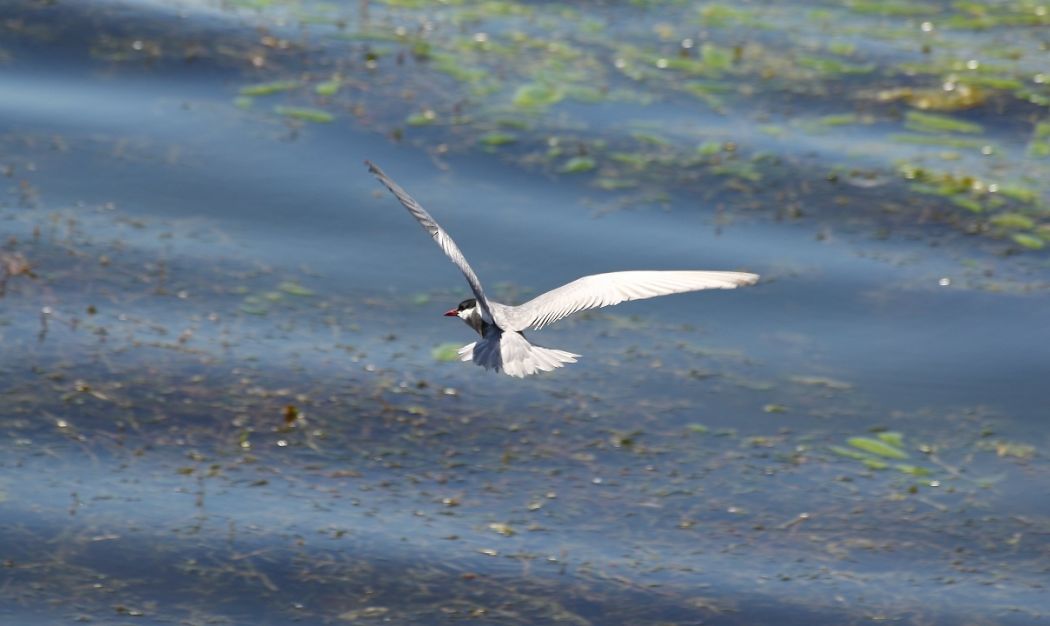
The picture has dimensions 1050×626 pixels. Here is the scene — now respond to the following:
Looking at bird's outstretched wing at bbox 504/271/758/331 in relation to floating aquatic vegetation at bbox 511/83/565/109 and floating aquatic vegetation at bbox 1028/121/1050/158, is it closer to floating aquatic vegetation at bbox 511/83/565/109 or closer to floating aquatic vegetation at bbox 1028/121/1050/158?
floating aquatic vegetation at bbox 511/83/565/109

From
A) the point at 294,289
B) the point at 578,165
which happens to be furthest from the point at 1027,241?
the point at 294,289

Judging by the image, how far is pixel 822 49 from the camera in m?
10.8

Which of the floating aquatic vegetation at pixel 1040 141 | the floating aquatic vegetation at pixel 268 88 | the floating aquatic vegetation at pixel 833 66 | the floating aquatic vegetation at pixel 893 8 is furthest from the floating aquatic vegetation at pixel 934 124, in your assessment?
the floating aquatic vegetation at pixel 268 88

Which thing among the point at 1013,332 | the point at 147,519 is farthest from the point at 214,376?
the point at 1013,332

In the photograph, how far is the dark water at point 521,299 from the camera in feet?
20.1

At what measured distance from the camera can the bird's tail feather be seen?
15.8ft

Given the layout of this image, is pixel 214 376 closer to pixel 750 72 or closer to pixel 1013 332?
pixel 1013 332

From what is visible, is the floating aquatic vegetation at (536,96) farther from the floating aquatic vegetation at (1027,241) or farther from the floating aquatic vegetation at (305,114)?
the floating aquatic vegetation at (1027,241)

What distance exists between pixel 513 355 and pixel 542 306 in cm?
37

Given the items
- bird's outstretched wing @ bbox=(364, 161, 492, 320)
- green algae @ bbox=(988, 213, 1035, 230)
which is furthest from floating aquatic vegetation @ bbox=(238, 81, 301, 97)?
bird's outstretched wing @ bbox=(364, 161, 492, 320)

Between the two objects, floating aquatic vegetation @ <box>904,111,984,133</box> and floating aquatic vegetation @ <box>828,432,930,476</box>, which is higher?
floating aquatic vegetation @ <box>904,111,984,133</box>

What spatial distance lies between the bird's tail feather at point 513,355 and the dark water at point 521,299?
142 centimetres

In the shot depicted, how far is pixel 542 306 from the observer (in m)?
5.21

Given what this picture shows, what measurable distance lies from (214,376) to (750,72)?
501 centimetres
